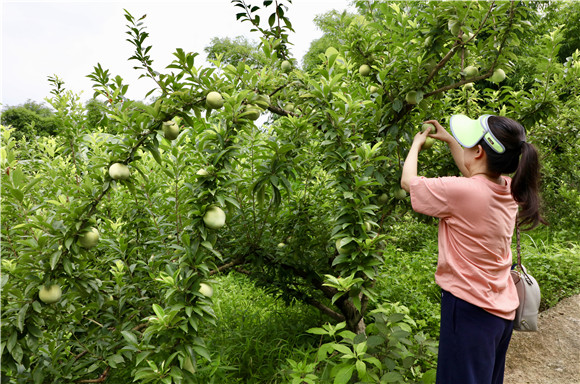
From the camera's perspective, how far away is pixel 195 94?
1.51 m

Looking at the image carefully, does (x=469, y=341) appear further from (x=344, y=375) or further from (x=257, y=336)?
(x=257, y=336)

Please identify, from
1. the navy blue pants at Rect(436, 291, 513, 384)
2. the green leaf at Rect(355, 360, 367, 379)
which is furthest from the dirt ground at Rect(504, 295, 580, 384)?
the green leaf at Rect(355, 360, 367, 379)

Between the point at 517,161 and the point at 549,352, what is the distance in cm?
213

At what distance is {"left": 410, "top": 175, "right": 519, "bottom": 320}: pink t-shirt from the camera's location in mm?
1390

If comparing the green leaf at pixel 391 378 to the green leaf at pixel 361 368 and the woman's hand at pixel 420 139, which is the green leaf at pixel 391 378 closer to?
the green leaf at pixel 361 368

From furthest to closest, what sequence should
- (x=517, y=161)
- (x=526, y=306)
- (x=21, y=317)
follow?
(x=526, y=306) → (x=517, y=161) → (x=21, y=317)

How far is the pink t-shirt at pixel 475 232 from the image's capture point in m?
1.39

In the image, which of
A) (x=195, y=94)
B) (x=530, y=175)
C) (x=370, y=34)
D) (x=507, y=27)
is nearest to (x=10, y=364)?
(x=195, y=94)

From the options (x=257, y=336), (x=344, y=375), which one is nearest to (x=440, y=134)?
(x=344, y=375)

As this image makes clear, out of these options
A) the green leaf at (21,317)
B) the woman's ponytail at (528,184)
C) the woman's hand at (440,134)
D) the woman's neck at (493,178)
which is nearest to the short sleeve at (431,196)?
the woman's neck at (493,178)

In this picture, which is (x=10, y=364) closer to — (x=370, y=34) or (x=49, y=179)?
(x=49, y=179)

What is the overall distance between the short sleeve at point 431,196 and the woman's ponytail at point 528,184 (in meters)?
0.27

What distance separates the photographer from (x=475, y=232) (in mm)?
1396

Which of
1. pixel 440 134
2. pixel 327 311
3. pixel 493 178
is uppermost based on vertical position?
pixel 440 134
